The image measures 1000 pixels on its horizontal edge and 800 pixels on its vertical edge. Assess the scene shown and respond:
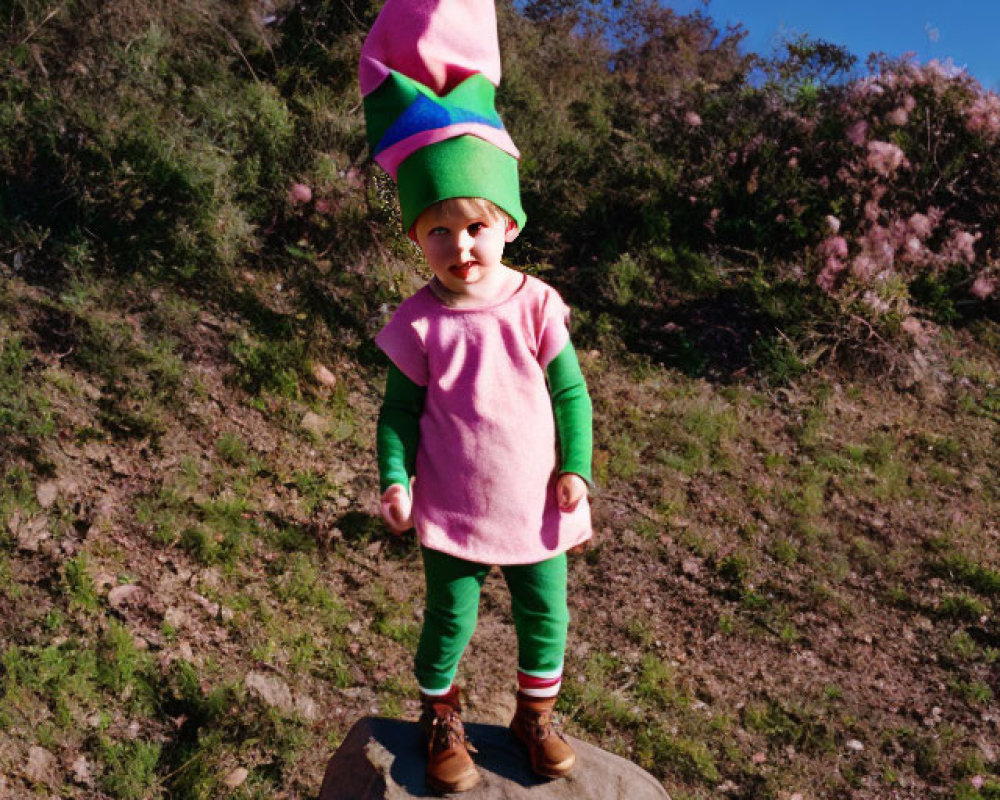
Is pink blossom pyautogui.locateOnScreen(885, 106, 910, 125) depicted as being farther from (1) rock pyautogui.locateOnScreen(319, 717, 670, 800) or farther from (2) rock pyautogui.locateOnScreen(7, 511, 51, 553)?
(2) rock pyautogui.locateOnScreen(7, 511, 51, 553)

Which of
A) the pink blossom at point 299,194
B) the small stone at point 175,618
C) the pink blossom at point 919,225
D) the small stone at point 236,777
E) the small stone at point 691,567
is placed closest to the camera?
the small stone at point 236,777

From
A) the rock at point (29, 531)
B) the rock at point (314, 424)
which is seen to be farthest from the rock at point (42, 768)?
the rock at point (314, 424)

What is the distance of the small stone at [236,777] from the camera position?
11.3 feet

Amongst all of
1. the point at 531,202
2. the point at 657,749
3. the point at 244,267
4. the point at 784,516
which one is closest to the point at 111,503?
the point at 244,267

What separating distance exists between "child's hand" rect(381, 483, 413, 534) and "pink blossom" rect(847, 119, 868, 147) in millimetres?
6192

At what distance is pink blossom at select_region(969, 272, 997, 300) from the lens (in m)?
6.98

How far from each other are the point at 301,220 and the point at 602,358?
2.33 m

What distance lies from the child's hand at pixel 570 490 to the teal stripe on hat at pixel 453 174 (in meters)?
0.78

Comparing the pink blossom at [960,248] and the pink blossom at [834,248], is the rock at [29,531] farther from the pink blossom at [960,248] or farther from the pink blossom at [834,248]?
the pink blossom at [960,248]

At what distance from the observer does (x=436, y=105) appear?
2.41m

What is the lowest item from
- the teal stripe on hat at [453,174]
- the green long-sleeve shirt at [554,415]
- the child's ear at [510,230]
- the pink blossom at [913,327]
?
the green long-sleeve shirt at [554,415]

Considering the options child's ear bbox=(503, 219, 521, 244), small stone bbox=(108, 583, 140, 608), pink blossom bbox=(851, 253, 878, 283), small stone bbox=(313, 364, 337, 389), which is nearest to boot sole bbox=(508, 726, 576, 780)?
child's ear bbox=(503, 219, 521, 244)

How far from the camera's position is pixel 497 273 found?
251 cm

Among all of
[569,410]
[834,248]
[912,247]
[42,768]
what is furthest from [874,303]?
[42,768]
